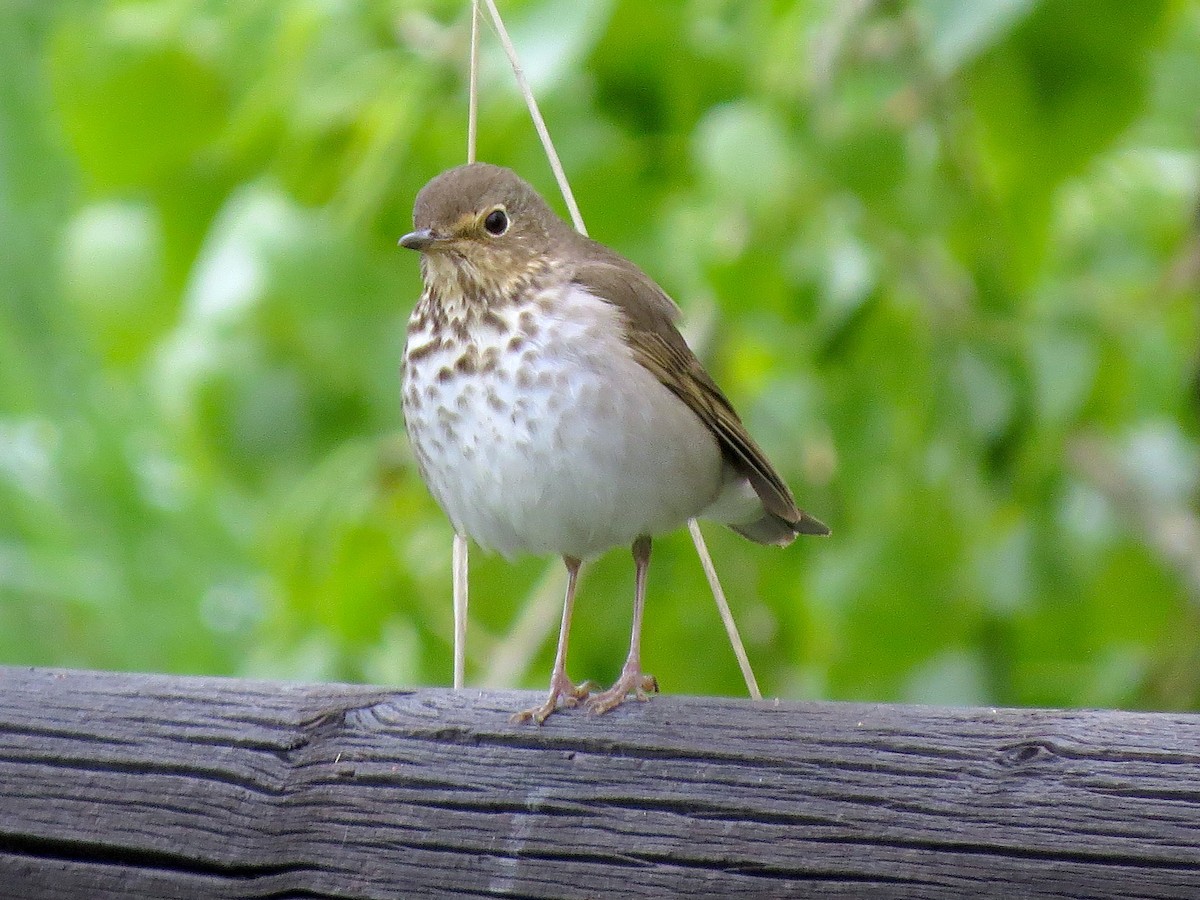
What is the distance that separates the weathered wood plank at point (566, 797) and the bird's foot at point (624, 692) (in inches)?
2.5

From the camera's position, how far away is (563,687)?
231 centimetres

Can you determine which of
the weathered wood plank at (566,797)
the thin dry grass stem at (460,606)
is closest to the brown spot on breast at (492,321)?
the thin dry grass stem at (460,606)

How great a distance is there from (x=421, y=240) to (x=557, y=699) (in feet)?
3.24

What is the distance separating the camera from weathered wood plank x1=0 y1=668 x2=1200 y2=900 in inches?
61.9

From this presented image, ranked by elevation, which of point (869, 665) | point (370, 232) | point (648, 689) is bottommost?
point (648, 689)

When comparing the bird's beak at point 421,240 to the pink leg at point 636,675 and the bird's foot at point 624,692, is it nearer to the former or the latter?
the pink leg at point 636,675

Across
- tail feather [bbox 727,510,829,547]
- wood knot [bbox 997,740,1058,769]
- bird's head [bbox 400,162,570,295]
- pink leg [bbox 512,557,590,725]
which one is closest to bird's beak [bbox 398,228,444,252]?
bird's head [bbox 400,162,570,295]

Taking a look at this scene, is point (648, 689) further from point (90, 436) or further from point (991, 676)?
point (90, 436)

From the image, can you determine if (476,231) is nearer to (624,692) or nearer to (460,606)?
(460,606)

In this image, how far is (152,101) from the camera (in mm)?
3520

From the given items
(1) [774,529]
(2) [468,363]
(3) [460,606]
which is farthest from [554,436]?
(1) [774,529]

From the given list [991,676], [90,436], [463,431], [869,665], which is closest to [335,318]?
[463,431]

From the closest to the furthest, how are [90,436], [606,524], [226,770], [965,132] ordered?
[226,770] < [606,524] < [965,132] < [90,436]

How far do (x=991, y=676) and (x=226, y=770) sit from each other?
1.96m
